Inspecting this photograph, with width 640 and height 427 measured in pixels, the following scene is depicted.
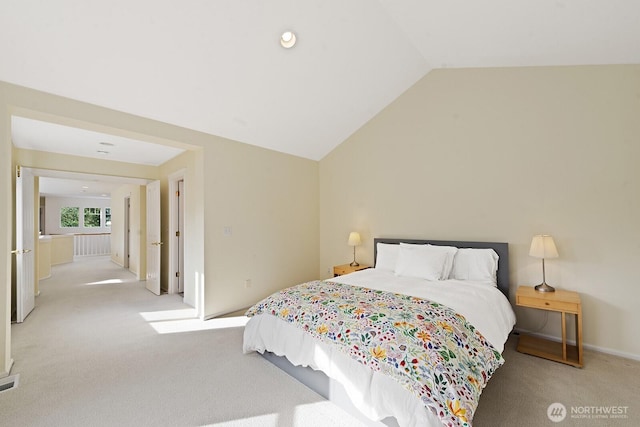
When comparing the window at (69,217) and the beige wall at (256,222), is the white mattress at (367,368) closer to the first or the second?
the beige wall at (256,222)

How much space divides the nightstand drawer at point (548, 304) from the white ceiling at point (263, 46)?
86.9 inches

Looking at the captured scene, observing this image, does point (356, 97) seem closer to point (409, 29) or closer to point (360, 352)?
point (409, 29)

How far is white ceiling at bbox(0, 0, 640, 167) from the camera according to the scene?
2.10 meters

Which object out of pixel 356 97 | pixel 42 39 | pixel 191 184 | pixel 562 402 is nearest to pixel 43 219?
pixel 191 184

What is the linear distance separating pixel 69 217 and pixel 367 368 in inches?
520

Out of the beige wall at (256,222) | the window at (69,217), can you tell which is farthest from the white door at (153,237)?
the window at (69,217)

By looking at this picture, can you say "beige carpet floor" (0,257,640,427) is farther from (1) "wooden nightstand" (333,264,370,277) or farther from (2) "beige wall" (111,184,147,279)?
(2) "beige wall" (111,184,147,279)

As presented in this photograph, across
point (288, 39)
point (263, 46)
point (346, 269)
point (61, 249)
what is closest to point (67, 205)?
point (61, 249)

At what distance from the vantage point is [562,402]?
1974mm

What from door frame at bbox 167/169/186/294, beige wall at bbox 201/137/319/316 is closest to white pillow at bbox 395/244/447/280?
beige wall at bbox 201/137/319/316

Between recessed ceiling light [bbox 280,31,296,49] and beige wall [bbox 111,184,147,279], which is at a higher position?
recessed ceiling light [bbox 280,31,296,49]

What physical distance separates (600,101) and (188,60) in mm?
3846

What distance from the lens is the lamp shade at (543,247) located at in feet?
8.90

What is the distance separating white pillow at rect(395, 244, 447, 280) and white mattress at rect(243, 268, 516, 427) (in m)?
0.12
